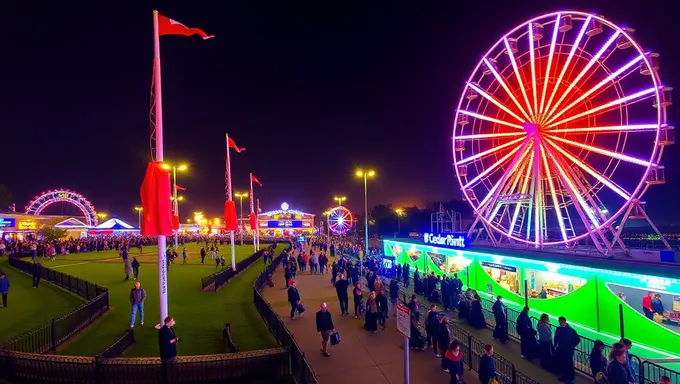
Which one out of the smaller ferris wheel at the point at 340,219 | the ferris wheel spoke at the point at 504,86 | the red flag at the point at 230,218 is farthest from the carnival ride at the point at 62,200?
the ferris wheel spoke at the point at 504,86

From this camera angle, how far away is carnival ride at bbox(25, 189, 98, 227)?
87.8 meters

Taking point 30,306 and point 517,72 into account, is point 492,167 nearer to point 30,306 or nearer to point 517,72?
point 517,72

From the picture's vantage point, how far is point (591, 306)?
14.6 metres

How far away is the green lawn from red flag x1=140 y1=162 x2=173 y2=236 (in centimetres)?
612

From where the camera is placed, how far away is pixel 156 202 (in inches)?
444

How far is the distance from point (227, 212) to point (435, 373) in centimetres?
1821

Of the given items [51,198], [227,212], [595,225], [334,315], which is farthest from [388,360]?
[51,198]

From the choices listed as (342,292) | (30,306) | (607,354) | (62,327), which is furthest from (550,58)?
(30,306)

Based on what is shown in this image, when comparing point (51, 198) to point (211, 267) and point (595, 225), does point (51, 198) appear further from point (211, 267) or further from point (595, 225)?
point (595, 225)

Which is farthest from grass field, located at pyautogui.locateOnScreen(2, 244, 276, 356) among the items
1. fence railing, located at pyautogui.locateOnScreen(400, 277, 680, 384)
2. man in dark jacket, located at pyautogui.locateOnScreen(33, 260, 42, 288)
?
fence railing, located at pyautogui.locateOnScreen(400, 277, 680, 384)

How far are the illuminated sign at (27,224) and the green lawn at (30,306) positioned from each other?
211 ft

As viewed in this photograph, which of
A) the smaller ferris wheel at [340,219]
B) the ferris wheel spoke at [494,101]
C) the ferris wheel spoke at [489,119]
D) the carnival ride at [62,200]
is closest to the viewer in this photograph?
the ferris wheel spoke at [494,101]

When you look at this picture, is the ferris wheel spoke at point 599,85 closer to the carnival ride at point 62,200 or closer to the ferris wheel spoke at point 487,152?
the ferris wheel spoke at point 487,152

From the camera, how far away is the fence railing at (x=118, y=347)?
9430mm
